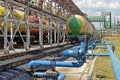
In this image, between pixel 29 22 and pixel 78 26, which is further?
pixel 78 26

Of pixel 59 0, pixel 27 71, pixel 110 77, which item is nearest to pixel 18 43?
pixel 59 0

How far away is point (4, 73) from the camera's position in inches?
203

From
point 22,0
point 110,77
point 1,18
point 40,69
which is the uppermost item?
point 22,0

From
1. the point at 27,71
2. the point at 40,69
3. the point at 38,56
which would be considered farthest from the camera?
the point at 38,56

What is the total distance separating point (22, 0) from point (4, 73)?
7.01m

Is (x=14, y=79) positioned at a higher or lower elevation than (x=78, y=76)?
higher

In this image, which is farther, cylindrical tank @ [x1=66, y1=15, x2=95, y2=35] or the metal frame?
cylindrical tank @ [x1=66, y1=15, x2=95, y2=35]

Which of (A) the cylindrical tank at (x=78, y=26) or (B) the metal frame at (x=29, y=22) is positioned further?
(A) the cylindrical tank at (x=78, y=26)

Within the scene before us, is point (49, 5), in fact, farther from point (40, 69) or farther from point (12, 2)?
point (40, 69)

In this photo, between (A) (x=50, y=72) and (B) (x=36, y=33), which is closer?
(A) (x=50, y=72)

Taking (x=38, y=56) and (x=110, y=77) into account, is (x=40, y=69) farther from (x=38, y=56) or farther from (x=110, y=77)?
(x=110, y=77)

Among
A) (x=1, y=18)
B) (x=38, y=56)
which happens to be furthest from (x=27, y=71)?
(x=1, y=18)

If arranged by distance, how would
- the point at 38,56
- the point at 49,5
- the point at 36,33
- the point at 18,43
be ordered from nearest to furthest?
1. the point at 38,56
2. the point at 49,5
3. the point at 18,43
4. the point at 36,33

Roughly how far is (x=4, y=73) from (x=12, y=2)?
17.6 feet
